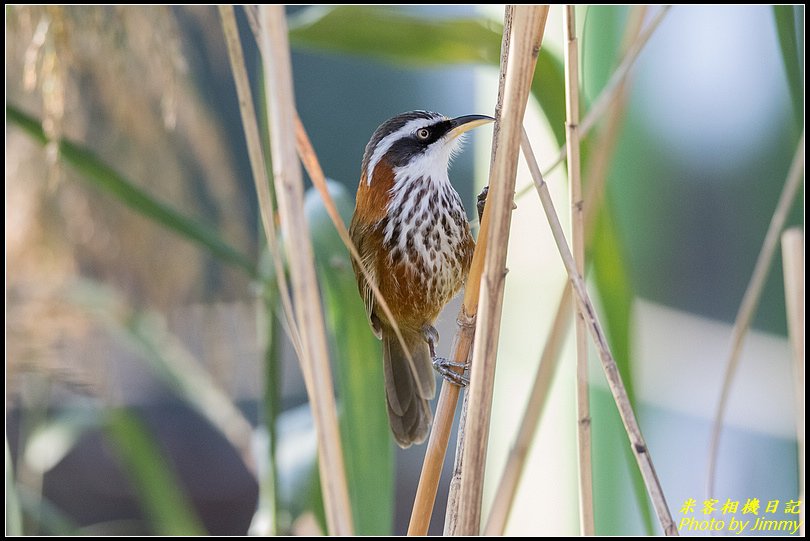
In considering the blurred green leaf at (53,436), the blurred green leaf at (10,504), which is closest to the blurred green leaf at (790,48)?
the blurred green leaf at (10,504)

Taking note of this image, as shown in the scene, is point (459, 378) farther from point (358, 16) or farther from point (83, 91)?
point (83, 91)

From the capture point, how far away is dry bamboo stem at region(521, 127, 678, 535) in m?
1.06

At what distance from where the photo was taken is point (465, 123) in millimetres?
1912

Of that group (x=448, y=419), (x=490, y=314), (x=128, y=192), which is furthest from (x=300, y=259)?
(x=128, y=192)

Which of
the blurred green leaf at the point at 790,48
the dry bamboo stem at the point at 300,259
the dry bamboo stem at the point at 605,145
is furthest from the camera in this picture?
the dry bamboo stem at the point at 605,145

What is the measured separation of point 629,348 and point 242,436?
1.58 meters

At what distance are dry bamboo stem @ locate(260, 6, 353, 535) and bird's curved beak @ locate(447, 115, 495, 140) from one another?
33.7 inches

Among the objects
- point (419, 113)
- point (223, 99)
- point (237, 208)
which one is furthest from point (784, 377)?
point (223, 99)

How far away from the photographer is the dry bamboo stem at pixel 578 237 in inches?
48.3

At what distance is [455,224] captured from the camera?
206 cm

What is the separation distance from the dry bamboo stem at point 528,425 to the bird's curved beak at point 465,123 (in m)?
0.60

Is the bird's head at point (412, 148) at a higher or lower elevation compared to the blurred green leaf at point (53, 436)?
higher

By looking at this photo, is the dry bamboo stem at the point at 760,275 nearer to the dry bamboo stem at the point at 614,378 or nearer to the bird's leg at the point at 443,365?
the dry bamboo stem at the point at 614,378

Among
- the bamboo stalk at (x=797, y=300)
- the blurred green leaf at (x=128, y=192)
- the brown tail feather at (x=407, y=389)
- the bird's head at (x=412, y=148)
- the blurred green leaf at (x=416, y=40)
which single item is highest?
the blurred green leaf at (x=416, y=40)
